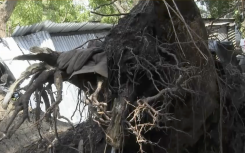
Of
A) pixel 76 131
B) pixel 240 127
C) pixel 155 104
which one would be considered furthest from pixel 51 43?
pixel 155 104

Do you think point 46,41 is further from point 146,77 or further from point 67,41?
point 146,77

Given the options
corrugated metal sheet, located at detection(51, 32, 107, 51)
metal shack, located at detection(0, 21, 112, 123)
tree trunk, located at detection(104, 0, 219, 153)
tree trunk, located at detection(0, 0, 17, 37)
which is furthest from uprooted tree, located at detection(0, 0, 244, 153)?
tree trunk, located at detection(0, 0, 17, 37)

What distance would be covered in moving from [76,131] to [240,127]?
2.34 metres

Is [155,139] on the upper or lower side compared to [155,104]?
lower

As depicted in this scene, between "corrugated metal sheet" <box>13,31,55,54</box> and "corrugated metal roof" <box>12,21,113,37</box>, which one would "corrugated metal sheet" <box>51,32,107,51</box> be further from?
"corrugated metal sheet" <box>13,31,55,54</box>

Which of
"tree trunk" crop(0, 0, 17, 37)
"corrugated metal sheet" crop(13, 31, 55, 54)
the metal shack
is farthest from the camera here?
"tree trunk" crop(0, 0, 17, 37)

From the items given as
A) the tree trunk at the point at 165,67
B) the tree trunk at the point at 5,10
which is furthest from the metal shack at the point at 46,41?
the tree trunk at the point at 165,67

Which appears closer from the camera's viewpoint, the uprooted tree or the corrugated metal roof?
the uprooted tree

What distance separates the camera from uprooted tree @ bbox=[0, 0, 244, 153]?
412cm

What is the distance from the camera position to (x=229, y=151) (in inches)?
221

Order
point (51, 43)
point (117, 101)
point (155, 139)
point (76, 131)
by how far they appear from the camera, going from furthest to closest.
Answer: point (51, 43)
point (76, 131)
point (155, 139)
point (117, 101)

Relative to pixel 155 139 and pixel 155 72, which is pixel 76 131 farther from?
pixel 155 72

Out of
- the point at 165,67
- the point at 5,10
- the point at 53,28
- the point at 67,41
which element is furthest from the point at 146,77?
the point at 5,10

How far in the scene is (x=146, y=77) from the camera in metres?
4.50
